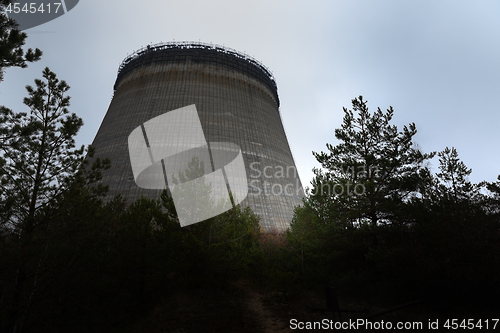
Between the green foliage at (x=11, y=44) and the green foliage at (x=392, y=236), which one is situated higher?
the green foliage at (x=11, y=44)

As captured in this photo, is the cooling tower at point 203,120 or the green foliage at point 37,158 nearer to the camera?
the green foliage at point 37,158

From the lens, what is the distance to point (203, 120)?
778 inches

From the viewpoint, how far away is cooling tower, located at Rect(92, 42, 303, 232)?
17.4m

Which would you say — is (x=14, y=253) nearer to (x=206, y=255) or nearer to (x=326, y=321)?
(x=206, y=255)

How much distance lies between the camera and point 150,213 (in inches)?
404

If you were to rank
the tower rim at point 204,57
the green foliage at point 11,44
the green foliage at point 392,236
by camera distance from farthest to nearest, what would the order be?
1. the tower rim at point 204,57
2. the green foliage at point 392,236
3. the green foliage at point 11,44

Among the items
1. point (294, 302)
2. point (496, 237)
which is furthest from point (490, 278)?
point (294, 302)

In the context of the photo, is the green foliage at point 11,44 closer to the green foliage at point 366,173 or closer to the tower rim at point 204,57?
the green foliage at point 366,173

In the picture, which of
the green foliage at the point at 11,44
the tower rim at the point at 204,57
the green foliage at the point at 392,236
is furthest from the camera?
the tower rim at the point at 204,57

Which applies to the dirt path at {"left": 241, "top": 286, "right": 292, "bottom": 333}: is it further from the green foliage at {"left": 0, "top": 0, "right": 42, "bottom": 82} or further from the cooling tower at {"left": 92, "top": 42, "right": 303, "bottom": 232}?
the green foliage at {"left": 0, "top": 0, "right": 42, "bottom": 82}

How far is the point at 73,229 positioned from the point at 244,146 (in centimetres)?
1432

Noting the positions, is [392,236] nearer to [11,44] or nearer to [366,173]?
[366,173]

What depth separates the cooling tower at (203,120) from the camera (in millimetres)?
17438

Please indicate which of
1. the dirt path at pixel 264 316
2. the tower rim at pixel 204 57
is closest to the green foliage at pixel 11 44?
the dirt path at pixel 264 316
